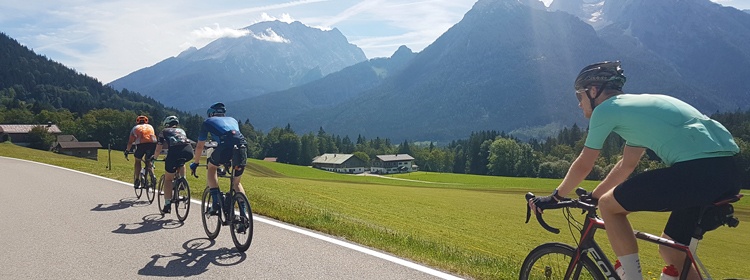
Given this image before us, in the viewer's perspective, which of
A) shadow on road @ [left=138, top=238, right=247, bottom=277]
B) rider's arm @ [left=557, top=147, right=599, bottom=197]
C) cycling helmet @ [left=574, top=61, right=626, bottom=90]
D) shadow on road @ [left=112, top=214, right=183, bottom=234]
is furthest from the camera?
shadow on road @ [left=112, top=214, right=183, bottom=234]

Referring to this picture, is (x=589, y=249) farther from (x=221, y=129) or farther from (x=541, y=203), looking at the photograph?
(x=221, y=129)

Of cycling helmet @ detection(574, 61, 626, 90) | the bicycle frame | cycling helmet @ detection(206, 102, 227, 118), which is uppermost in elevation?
cycling helmet @ detection(574, 61, 626, 90)

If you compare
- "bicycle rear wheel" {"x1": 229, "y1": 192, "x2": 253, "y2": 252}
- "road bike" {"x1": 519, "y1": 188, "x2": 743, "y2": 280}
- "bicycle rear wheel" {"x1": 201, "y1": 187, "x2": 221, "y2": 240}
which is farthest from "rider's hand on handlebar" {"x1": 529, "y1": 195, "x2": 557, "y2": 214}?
"bicycle rear wheel" {"x1": 201, "y1": 187, "x2": 221, "y2": 240}

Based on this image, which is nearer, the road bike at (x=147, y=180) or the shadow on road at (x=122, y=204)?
the shadow on road at (x=122, y=204)

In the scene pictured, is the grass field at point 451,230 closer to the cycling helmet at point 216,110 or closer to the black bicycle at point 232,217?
the black bicycle at point 232,217

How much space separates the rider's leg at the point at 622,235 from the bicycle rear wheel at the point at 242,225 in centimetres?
577

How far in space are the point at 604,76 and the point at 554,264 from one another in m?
2.13

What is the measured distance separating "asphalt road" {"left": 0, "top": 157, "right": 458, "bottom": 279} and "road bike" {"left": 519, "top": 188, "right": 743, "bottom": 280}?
5.41ft

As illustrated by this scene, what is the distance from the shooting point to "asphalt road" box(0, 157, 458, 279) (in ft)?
23.1

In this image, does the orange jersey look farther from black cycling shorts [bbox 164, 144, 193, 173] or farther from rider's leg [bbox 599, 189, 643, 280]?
rider's leg [bbox 599, 189, 643, 280]

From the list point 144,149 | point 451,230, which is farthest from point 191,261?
point 451,230

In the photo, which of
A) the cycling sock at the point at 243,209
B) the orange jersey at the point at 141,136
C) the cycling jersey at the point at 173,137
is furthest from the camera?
the orange jersey at the point at 141,136

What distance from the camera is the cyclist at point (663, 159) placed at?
4.18 metres

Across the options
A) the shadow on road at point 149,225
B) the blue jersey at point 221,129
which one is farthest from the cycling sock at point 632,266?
the shadow on road at point 149,225
